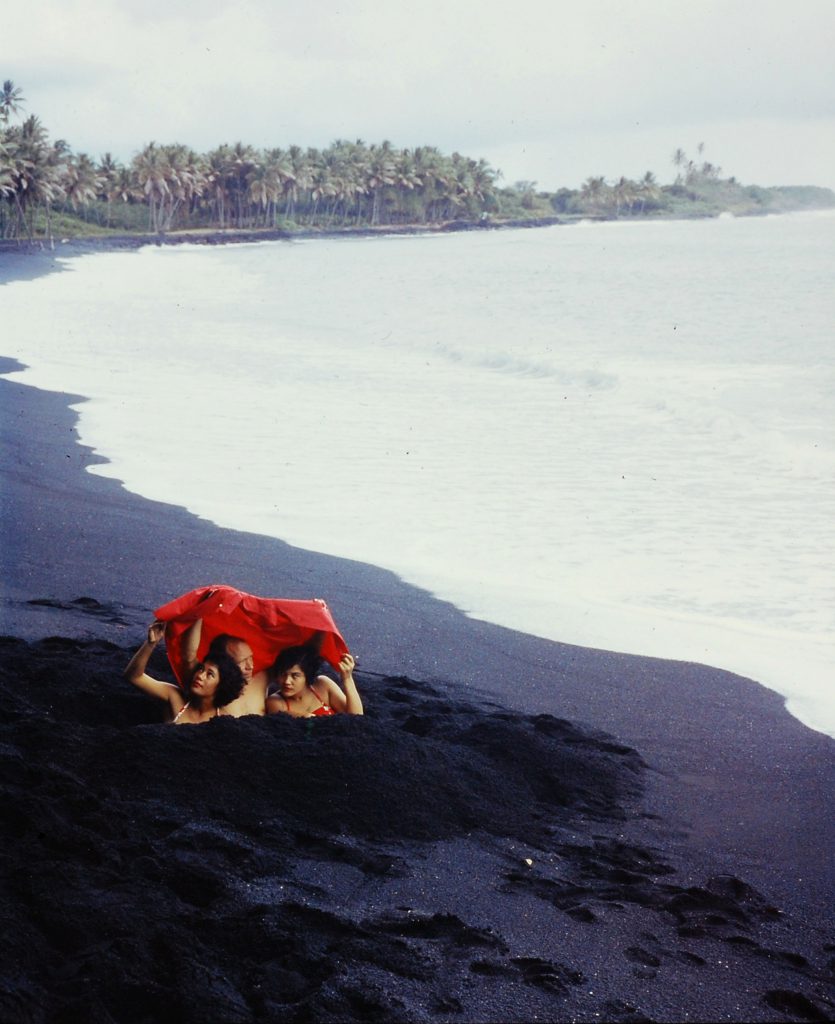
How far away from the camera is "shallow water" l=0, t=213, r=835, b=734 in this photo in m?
6.00

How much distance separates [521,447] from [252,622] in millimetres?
7105

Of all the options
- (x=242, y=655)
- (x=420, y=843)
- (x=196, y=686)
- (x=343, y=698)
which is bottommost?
(x=420, y=843)

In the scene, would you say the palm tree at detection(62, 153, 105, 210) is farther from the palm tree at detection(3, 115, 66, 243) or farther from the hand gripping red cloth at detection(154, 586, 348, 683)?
the hand gripping red cloth at detection(154, 586, 348, 683)

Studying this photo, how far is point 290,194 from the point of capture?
355ft

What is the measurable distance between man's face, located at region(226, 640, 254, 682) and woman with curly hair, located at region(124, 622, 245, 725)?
0.01 meters

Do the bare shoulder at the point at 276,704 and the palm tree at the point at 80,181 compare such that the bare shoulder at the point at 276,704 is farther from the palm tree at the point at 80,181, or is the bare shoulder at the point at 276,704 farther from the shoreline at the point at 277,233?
the palm tree at the point at 80,181

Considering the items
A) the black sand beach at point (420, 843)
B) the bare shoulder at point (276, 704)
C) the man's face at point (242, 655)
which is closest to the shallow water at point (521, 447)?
the black sand beach at point (420, 843)

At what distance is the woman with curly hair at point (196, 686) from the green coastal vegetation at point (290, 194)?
62.2 meters

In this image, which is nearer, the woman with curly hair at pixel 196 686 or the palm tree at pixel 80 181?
the woman with curly hair at pixel 196 686

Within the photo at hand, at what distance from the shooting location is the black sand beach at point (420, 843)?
7.77 feet

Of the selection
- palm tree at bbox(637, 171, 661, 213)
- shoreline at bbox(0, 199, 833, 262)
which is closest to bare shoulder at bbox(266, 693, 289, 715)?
shoreline at bbox(0, 199, 833, 262)

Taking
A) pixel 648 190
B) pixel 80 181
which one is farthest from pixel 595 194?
pixel 80 181

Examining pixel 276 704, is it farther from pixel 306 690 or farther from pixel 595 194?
pixel 595 194

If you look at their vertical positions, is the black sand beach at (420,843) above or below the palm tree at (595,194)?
below
